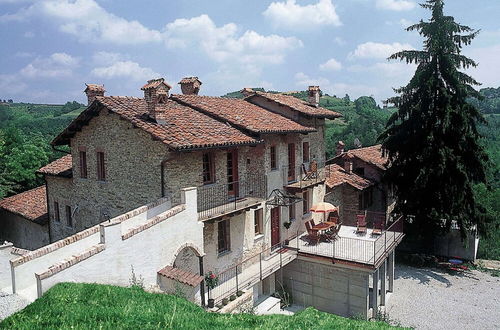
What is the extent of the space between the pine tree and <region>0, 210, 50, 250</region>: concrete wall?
71.3 ft

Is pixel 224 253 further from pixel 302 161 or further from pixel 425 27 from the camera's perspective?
pixel 425 27

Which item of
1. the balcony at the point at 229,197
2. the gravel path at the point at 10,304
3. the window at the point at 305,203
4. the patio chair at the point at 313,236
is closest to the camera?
the gravel path at the point at 10,304

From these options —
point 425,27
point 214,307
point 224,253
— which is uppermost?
point 425,27

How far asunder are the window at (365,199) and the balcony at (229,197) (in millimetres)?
12006

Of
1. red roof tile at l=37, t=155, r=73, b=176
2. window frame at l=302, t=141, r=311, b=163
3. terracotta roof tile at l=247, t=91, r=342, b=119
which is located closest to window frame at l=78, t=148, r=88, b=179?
red roof tile at l=37, t=155, r=73, b=176

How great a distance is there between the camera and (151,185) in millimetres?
14852

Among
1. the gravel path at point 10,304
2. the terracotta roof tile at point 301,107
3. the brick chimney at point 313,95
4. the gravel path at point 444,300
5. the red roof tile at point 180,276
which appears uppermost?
the brick chimney at point 313,95

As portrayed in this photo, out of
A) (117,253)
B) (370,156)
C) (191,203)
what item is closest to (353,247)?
(191,203)

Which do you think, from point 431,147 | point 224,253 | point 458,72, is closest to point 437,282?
point 431,147

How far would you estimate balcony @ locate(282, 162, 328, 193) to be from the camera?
19797 millimetres

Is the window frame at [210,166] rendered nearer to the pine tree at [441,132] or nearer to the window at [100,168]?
the window at [100,168]

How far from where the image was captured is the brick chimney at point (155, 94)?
48.8 feet

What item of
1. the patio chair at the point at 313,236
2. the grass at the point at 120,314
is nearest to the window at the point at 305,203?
the patio chair at the point at 313,236

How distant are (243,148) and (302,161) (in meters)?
5.36
